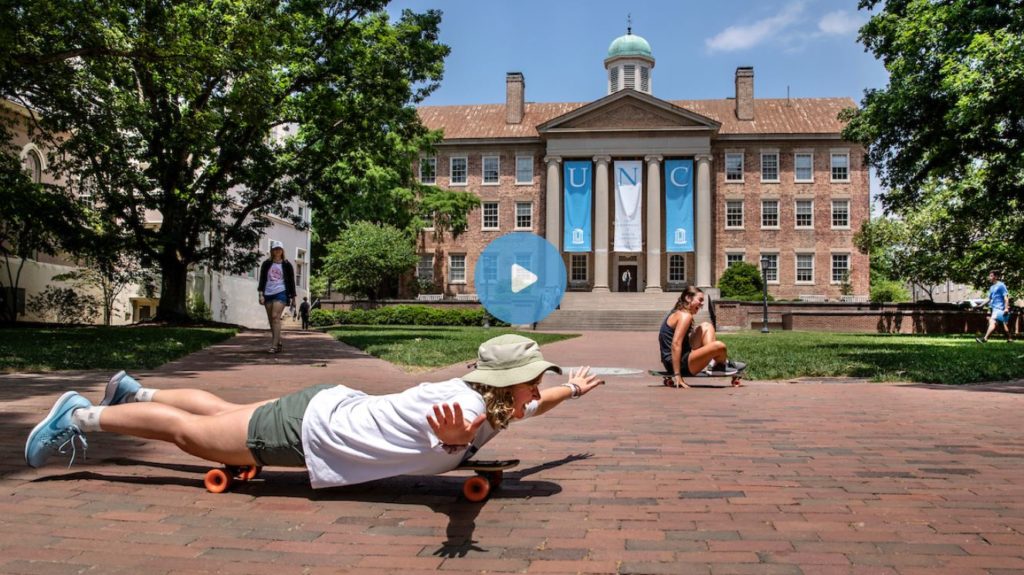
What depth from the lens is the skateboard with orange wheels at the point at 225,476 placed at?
440cm

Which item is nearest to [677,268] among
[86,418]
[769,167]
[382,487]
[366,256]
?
[769,167]

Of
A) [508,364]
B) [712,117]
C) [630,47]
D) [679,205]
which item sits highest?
[630,47]

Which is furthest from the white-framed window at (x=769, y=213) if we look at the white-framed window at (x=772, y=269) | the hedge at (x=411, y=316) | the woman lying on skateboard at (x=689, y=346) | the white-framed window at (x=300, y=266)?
the woman lying on skateboard at (x=689, y=346)

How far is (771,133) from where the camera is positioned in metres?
54.8

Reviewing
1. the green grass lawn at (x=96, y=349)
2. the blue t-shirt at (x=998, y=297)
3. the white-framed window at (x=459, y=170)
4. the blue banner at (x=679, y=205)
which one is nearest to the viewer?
the green grass lawn at (x=96, y=349)

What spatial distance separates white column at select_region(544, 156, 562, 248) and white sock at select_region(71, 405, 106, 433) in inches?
→ 1938

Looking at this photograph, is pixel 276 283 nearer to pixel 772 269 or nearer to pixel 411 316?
pixel 411 316

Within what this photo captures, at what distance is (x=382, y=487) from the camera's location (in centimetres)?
464

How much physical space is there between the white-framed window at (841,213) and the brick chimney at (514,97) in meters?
22.5

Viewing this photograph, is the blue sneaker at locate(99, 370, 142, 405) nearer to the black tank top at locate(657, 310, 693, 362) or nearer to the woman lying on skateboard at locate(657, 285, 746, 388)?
the woman lying on skateboard at locate(657, 285, 746, 388)

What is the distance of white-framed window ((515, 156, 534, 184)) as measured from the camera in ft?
188

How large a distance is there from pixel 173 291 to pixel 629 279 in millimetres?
35641

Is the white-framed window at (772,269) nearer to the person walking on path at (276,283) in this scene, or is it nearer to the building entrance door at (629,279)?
the building entrance door at (629,279)

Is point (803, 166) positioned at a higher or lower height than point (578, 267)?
higher
